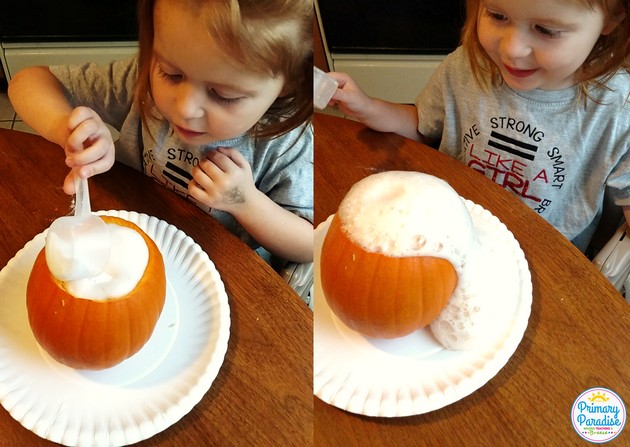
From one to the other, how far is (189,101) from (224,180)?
0.09 metres

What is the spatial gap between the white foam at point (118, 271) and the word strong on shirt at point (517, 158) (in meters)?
0.29

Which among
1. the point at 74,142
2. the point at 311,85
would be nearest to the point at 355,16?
the point at 311,85

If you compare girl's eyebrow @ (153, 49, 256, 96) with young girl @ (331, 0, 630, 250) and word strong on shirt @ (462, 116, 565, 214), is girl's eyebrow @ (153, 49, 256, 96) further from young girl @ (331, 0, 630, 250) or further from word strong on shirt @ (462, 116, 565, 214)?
word strong on shirt @ (462, 116, 565, 214)

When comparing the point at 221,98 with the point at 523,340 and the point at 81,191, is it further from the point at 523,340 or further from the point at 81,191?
the point at 523,340

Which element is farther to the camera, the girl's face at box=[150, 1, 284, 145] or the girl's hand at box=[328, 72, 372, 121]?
the girl's hand at box=[328, 72, 372, 121]

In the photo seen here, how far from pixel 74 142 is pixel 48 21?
3.1 inches

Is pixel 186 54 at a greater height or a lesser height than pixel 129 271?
greater

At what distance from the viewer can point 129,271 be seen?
35 centimetres

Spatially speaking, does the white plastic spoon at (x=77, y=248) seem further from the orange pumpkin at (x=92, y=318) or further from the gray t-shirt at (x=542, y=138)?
the gray t-shirt at (x=542, y=138)

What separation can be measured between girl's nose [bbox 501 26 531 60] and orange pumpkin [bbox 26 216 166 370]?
10.4 inches

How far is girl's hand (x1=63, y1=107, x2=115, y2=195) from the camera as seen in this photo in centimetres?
37

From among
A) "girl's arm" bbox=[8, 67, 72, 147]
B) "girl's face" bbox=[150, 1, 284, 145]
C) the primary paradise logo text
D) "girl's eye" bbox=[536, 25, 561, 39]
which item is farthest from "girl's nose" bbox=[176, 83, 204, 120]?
the primary paradise logo text

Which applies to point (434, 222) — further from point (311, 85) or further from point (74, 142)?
point (74, 142)

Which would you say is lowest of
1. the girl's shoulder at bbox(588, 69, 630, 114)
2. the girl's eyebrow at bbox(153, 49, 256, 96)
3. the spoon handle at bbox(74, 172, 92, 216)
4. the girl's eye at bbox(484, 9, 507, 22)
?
the spoon handle at bbox(74, 172, 92, 216)
